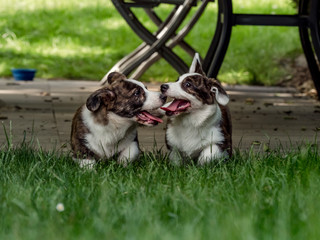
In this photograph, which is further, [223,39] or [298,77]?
[298,77]

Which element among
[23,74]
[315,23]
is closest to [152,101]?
[315,23]

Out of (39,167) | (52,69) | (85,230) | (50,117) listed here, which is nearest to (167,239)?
(85,230)

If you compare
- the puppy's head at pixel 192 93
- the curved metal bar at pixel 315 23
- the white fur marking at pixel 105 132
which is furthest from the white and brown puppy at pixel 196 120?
the curved metal bar at pixel 315 23

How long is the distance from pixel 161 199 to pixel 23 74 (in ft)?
22.3

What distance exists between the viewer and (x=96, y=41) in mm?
12992

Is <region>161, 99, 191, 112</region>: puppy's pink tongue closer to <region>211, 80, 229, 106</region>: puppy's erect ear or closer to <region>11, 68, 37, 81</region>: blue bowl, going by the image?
<region>211, 80, 229, 106</region>: puppy's erect ear

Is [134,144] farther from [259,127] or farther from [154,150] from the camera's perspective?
[259,127]

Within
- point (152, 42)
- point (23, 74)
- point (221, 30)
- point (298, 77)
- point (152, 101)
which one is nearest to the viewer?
point (152, 101)

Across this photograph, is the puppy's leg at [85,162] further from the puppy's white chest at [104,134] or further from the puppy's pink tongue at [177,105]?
the puppy's pink tongue at [177,105]

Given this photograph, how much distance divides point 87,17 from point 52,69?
3225 mm

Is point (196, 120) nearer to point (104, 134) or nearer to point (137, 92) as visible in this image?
point (137, 92)

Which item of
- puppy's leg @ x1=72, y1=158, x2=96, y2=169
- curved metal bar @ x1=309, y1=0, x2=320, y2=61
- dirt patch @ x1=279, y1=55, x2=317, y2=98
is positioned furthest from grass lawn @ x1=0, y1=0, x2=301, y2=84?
puppy's leg @ x1=72, y1=158, x2=96, y2=169

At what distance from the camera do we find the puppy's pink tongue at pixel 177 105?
4891 mm

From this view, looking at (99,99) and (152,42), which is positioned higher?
(99,99)
